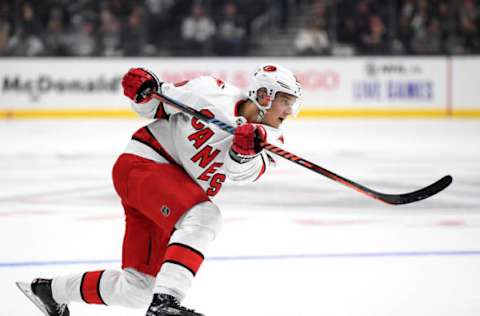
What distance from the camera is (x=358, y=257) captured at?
4.14 m

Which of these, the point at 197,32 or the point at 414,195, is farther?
the point at 197,32

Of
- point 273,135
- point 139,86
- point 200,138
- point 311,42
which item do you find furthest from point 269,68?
point 311,42

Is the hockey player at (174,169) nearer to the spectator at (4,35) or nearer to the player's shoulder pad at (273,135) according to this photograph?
the player's shoulder pad at (273,135)

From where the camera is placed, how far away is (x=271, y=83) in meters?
2.88

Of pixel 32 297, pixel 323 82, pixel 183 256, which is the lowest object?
pixel 323 82

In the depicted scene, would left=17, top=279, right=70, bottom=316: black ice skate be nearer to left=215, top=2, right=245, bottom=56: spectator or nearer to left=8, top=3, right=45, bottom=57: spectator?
left=8, top=3, right=45, bottom=57: spectator

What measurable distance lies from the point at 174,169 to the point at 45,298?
0.64 meters

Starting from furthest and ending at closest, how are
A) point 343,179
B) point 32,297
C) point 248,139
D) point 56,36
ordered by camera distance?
point 56,36 < point 32,297 < point 343,179 < point 248,139

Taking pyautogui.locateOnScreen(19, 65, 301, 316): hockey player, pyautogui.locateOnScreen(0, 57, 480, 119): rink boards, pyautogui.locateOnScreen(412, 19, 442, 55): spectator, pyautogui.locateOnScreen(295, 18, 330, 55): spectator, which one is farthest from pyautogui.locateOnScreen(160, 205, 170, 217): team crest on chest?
pyautogui.locateOnScreen(412, 19, 442, 55): spectator

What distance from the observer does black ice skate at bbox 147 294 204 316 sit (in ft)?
8.26

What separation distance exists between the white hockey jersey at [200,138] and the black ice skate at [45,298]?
55 cm

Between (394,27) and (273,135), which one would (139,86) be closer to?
(273,135)

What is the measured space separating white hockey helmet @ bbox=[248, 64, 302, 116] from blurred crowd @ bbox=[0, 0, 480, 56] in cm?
1074

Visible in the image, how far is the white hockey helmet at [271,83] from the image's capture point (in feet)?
9.44
